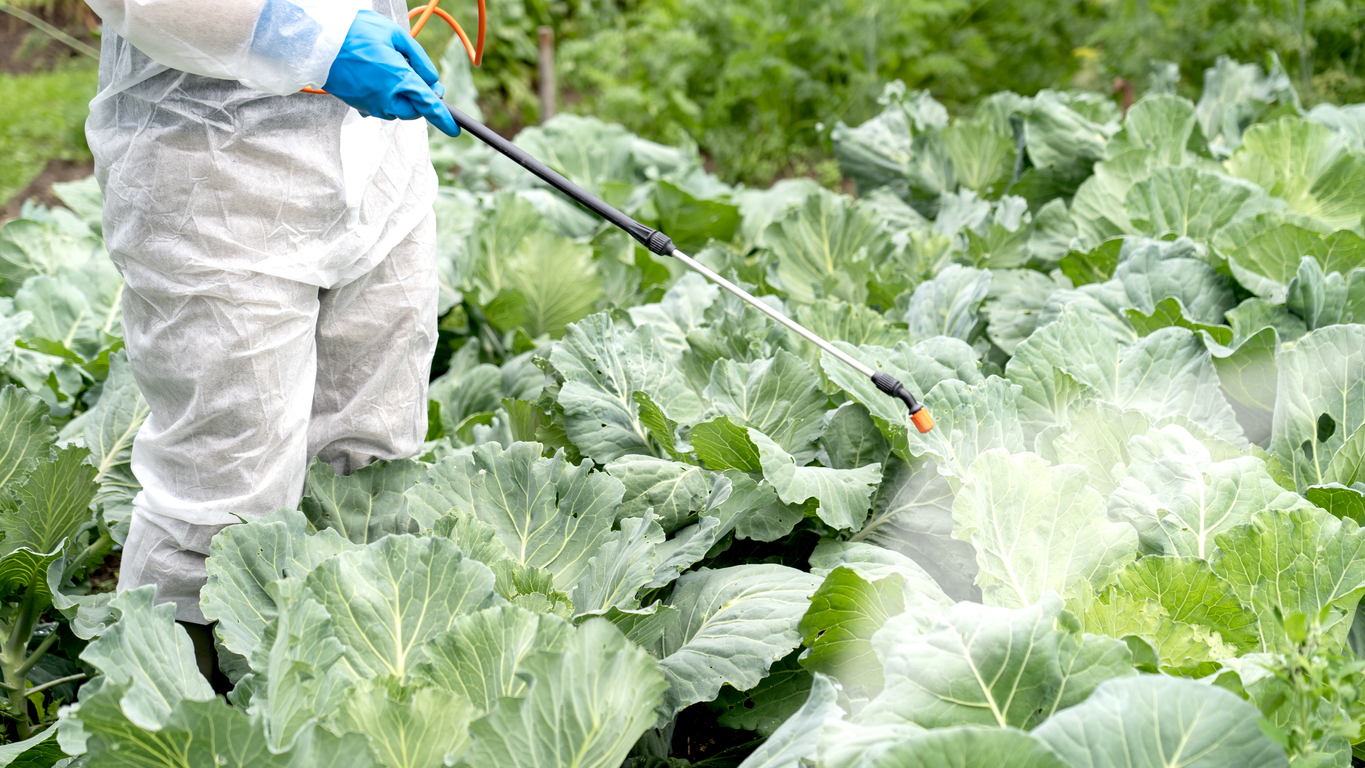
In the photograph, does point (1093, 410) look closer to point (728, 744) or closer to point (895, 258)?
point (728, 744)

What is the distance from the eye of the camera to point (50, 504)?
2.14m

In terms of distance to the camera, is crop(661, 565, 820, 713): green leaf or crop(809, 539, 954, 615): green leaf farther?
crop(661, 565, 820, 713): green leaf

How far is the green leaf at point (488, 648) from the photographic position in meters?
1.51

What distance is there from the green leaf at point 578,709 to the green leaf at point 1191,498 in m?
0.95

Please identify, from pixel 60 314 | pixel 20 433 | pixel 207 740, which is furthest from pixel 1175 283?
pixel 60 314

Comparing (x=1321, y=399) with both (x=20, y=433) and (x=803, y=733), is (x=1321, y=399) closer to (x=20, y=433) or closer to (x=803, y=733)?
(x=803, y=733)

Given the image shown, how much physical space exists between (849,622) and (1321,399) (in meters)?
1.15

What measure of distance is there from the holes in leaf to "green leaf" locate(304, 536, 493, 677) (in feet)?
5.57

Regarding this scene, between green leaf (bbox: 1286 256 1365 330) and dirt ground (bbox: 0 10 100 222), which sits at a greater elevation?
green leaf (bbox: 1286 256 1365 330)

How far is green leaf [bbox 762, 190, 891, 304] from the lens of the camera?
11.2ft


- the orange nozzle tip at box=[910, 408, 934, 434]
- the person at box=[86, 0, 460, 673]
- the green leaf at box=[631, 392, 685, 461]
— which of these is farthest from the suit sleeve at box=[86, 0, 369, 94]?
the orange nozzle tip at box=[910, 408, 934, 434]

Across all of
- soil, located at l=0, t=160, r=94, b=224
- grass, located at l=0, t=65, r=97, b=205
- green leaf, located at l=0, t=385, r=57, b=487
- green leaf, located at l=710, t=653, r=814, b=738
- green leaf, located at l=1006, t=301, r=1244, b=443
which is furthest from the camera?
grass, located at l=0, t=65, r=97, b=205

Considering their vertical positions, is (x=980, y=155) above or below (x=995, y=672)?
below

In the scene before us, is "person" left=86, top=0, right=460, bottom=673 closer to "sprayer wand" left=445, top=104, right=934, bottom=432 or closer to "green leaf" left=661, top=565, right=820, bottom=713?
"sprayer wand" left=445, top=104, right=934, bottom=432
